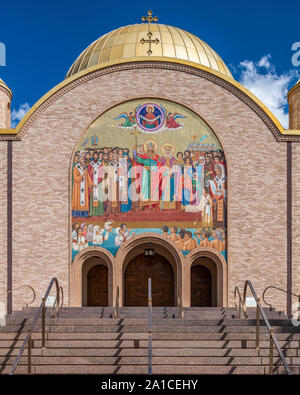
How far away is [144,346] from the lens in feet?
30.4

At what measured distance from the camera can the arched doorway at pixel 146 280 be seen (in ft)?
47.2

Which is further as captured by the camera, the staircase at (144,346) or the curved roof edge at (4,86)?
the curved roof edge at (4,86)

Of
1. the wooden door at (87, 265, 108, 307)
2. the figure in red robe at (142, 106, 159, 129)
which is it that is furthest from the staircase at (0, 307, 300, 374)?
the figure in red robe at (142, 106, 159, 129)

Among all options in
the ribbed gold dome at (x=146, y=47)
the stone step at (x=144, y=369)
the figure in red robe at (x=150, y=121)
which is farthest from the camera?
the ribbed gold dome at (x=146, y=47)

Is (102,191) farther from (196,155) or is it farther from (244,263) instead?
(244,263)

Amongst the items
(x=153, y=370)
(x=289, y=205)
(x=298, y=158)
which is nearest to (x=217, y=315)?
(x=153, y=370)

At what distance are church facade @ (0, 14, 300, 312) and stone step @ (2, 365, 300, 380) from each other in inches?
196

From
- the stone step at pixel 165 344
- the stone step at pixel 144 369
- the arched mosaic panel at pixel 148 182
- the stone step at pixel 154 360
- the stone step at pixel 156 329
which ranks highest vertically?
the arched mosaic panel at pixel 148 182

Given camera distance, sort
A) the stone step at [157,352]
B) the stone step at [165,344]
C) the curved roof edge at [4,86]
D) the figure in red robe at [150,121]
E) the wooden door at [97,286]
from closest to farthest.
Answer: the stone step at [157,352], the stone step at [165,344], the figure in red robe at [150,121], the wooden door at [97,286], the curved roof edge at [4,86]

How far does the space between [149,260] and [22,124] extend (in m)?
6.33

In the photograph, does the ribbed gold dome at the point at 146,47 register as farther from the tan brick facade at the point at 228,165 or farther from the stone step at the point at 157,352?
the stone step at the point at 157,352

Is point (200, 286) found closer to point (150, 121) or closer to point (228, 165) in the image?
point (228, 165)

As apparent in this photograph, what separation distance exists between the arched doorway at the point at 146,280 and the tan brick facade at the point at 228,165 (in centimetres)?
215

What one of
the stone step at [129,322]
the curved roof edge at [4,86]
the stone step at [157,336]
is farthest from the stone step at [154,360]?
the curved roof edge at [4,86]
